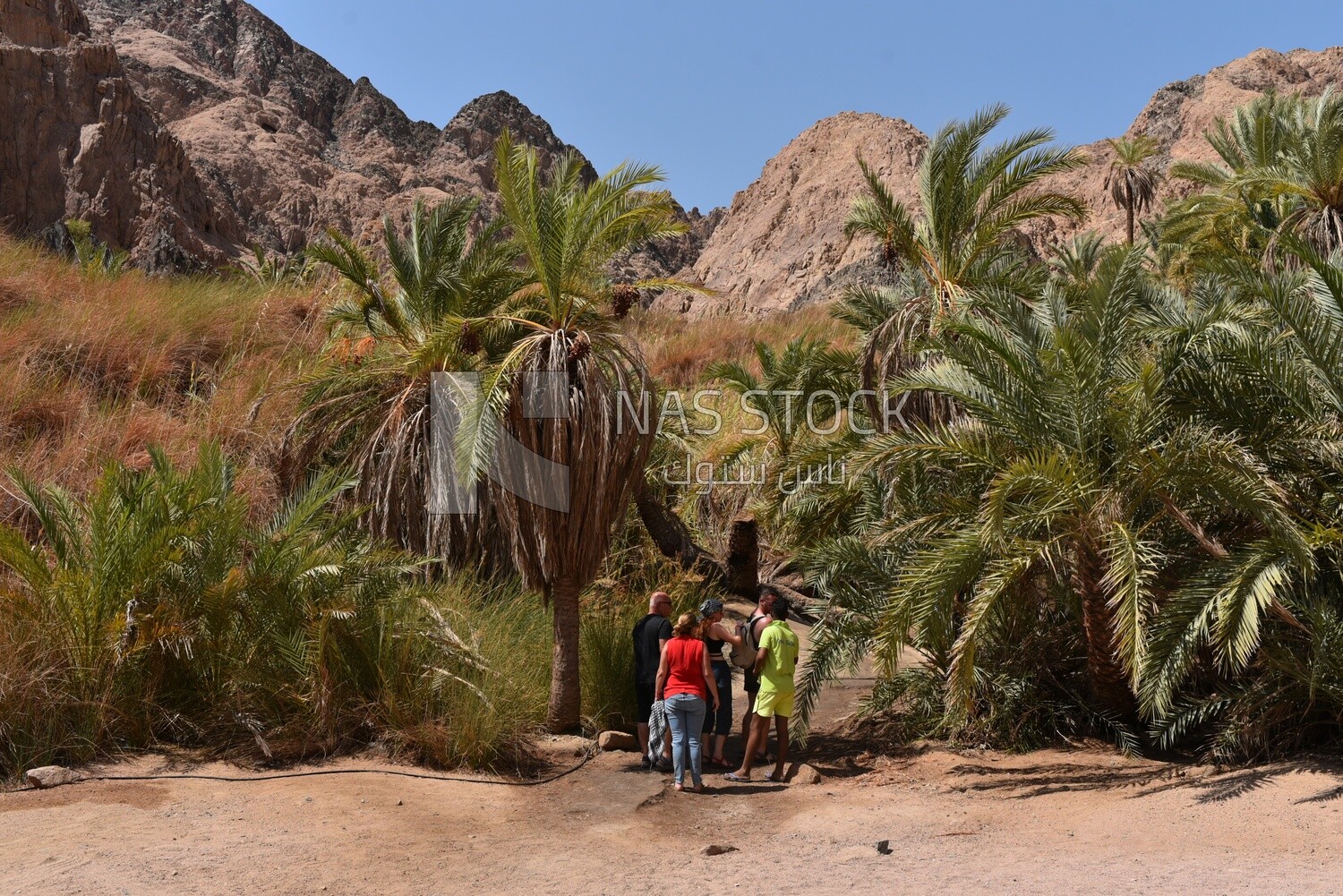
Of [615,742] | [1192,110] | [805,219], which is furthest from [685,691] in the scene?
[1192,110]

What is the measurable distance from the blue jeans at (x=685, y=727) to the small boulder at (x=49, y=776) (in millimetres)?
3796

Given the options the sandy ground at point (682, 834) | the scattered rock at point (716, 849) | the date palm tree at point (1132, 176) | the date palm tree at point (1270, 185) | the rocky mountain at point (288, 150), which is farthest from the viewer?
the date palm tree at point (1132, 176)

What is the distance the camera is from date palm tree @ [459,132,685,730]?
29.1 ft

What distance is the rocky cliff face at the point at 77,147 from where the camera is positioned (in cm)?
2469

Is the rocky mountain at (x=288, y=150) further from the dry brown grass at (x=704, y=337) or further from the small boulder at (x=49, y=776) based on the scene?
the small boulder at (x=49, y=776)

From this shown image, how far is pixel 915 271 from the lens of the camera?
1377 cm

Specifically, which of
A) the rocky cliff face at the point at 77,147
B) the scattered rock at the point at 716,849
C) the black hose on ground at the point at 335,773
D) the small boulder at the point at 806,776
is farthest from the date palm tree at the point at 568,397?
the rocky cliff face at the point at 77,147

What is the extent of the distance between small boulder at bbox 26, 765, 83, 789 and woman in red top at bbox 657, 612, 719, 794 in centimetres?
378

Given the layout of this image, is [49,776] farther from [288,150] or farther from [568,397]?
[288,150]

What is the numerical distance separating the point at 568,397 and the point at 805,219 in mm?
37370

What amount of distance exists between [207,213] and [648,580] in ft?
61.4

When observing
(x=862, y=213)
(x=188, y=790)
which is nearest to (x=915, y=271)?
(x=862, y=213)

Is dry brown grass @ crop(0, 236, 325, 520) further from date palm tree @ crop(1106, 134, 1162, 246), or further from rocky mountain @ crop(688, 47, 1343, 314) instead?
date palm tree @ crop(1106, 134, 1162, 246)

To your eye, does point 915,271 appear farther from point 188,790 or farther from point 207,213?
point 207,213
